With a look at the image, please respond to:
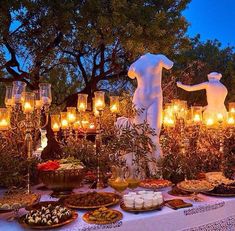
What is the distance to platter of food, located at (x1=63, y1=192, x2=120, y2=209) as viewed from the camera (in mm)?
2785

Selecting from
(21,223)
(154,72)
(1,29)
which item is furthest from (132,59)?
(21,223)

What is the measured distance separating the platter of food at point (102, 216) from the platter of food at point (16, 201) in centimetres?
42

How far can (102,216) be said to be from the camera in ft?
8.38

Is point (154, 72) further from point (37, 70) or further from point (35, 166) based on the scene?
point (37, 70)

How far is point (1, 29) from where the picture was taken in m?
6.08

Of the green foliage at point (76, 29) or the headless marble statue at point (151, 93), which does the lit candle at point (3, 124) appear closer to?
the headless marble statue at point (151, 93)

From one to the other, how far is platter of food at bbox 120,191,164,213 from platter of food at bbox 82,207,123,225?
140 millimetres

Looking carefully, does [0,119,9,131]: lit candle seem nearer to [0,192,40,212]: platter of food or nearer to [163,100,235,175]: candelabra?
[0,192,40,212]: platter of food

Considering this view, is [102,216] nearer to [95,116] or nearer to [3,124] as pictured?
[3,124]

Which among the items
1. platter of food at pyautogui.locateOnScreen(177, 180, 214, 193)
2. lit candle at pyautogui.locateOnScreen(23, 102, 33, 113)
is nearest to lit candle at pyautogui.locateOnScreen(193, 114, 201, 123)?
platter of food at pyautogui.locateOnScreen(177, 180, 214, 193)

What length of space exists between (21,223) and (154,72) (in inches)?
89.5

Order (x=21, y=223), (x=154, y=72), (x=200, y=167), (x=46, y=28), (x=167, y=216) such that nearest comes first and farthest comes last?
(x=21, y=223)
(x=167, y=216)
(x=154, y=72)
(x=200, y=167)
(x=46, y=28)

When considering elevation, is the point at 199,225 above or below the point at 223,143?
below

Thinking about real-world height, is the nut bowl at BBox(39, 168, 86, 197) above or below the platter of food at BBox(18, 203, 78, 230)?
above
